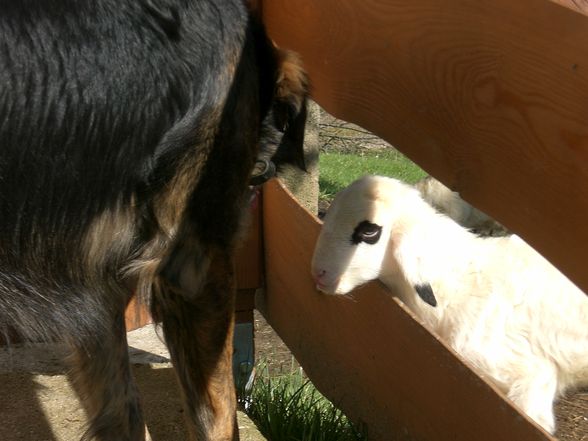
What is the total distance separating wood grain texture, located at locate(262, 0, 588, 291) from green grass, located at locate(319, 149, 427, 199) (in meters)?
4.71

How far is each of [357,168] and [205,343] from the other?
19.7ft

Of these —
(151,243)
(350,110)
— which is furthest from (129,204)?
(350,110)

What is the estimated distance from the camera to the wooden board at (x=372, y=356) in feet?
10.5

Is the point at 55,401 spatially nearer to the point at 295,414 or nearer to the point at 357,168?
the point at 295,414

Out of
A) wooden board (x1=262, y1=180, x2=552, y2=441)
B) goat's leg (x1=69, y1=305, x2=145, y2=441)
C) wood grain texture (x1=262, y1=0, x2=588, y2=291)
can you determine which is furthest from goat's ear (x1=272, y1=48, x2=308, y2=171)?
goat's leg (x1=69, y1=305, x2=145, y2=441)

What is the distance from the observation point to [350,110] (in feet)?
12.5

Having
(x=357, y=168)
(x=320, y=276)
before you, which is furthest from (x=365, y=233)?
(x=357, y=168)

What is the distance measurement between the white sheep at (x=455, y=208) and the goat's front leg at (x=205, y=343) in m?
3.11

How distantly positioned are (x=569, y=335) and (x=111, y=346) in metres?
2.09

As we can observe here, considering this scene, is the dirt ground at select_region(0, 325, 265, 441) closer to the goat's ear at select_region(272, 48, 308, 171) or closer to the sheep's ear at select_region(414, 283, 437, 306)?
the sheep's ear at select_region(414, 283, 437, 306)

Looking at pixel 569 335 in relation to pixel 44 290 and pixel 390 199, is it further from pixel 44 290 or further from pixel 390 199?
pixel 44 290

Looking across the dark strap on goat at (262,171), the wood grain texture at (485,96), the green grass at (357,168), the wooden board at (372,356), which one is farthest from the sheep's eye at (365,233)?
the green grass at (357,168)

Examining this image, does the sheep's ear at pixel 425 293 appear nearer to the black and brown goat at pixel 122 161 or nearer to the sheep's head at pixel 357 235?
the sheep's head at pixel 357 235

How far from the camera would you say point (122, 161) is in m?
2.92
